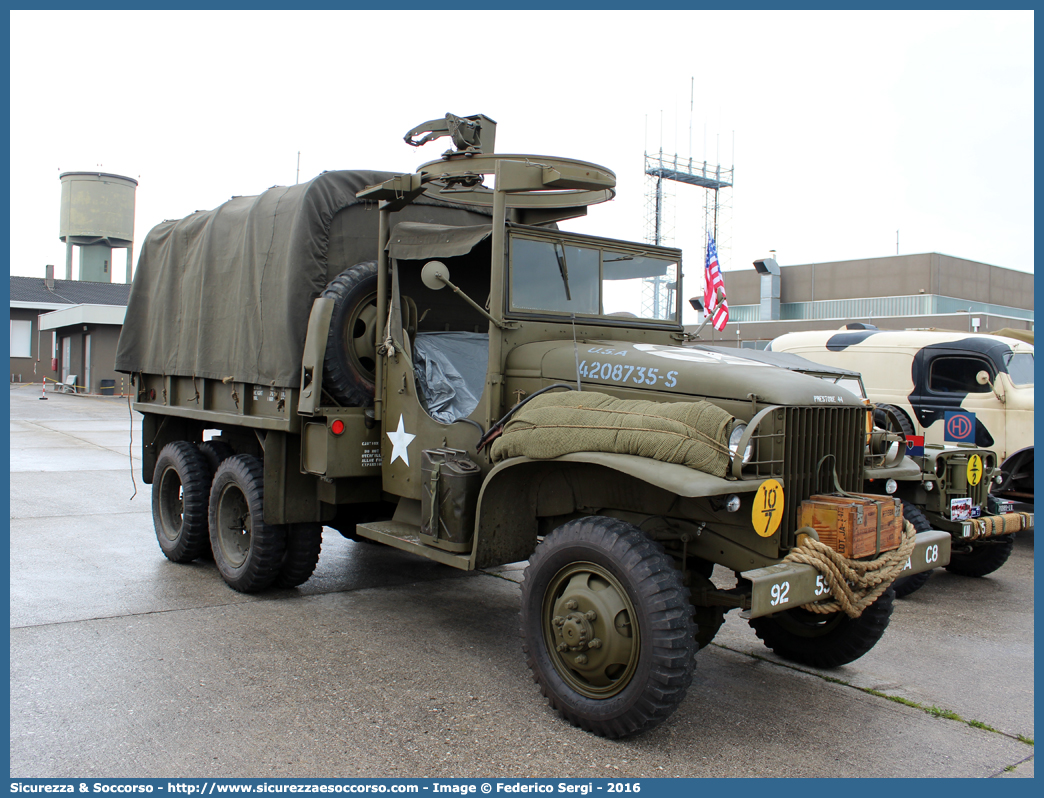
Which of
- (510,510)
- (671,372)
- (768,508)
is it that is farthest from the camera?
(510,510)

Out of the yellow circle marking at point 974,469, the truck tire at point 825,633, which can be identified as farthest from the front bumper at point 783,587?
the yellow circle marking at point 974,469

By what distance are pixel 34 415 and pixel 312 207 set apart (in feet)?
70.6

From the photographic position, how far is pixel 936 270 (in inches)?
1172

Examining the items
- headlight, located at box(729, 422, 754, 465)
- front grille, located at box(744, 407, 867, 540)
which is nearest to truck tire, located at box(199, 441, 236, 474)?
headlight, located at box(729, 422, 754, 465)

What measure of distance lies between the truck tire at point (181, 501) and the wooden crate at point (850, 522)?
492 centimetres

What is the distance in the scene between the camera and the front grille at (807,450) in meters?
3.84

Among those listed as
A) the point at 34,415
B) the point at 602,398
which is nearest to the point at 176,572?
the point at 602,398

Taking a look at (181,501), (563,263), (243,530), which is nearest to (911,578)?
(563,263)

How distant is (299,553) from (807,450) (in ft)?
12.3

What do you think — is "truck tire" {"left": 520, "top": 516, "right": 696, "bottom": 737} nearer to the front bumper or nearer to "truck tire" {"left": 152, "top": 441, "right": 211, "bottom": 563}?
the front bumper

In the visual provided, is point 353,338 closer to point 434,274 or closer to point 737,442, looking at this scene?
point 434,274

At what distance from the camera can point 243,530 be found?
6.57 m

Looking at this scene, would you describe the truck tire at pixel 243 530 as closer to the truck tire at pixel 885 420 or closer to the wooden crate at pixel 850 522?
the wooden crate at pixel 850 522

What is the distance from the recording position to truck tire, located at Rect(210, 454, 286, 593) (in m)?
6.01
